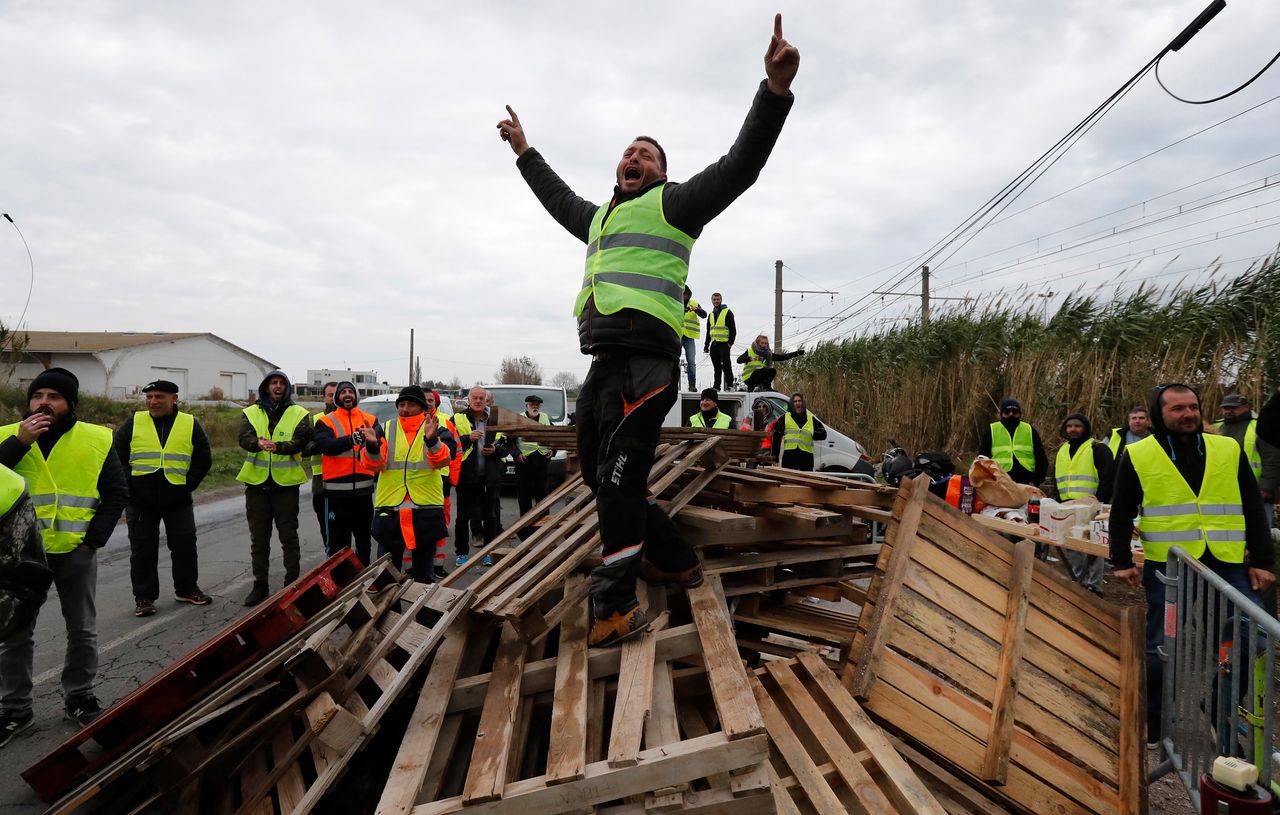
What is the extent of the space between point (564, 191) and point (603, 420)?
128 cm

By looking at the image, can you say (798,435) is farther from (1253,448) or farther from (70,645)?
(70,645)

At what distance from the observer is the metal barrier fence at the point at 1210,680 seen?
8.80 ft

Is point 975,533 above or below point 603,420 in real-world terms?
below

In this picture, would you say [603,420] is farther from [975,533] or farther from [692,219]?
[975,533]

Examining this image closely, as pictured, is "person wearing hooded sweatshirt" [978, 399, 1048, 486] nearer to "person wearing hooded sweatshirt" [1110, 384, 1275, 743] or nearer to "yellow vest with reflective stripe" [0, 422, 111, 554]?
"person wearing hooded sweatshirt" [1110, 384, 1275, 743]

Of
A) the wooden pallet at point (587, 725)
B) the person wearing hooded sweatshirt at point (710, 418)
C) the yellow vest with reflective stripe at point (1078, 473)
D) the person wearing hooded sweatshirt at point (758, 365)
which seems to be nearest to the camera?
the wooden pallet at point (587, 725)

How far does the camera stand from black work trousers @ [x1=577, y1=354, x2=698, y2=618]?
286 cm

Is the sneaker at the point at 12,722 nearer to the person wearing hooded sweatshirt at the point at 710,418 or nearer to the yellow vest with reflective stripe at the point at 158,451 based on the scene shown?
the yellow vest with reflective stripe at the point at 158,451

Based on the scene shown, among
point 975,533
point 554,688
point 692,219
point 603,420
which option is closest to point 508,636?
point 554,688

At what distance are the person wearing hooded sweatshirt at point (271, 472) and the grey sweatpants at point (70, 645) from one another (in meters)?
2.05

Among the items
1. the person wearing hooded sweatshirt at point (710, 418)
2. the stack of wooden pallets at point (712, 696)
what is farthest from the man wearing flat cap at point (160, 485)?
the person wearing hooded sweatshirt at point (710, 418)

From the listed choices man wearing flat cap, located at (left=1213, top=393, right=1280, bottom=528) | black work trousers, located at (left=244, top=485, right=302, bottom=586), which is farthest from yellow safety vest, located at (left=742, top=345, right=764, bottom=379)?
black work trousers, located at (left=244, top=485, right=302, bottom=586)

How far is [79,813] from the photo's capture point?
2.71 meters

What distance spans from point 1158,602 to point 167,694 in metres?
5.09
